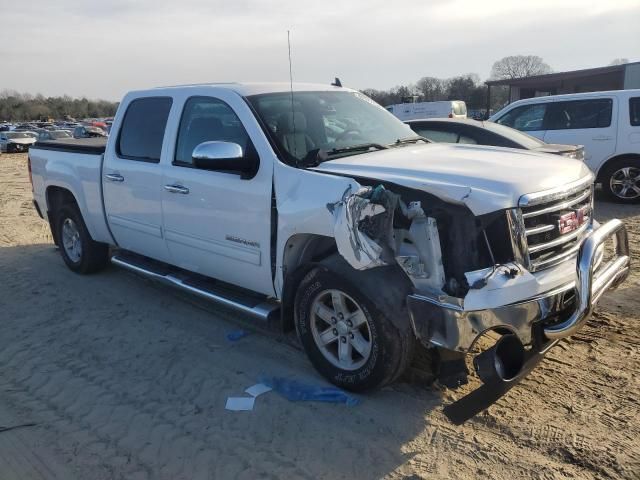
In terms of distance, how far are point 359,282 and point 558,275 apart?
1.15m

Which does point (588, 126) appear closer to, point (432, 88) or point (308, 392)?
point (308, 392)

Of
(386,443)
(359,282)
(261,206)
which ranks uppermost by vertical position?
(261,206)

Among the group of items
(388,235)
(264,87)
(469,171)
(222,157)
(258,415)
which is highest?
(264,87)

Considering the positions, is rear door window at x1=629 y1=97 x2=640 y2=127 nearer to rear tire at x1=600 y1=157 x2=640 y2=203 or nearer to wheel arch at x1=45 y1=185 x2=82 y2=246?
rear tire at x1=600 y1=157 x2=640 y2=203

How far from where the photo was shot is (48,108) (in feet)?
316

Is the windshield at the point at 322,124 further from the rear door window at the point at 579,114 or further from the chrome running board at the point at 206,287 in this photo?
the rear door window at the point at 579,114

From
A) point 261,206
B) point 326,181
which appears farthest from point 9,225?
point 326,181

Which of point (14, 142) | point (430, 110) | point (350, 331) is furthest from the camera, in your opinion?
point (14, 142)

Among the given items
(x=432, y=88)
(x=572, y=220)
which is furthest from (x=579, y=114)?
(x=432, y=88)

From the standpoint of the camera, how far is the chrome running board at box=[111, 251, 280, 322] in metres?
4.14

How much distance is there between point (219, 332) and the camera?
4789 millimetres

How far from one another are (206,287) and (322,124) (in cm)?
166

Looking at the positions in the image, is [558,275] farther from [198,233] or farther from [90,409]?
[90,409]

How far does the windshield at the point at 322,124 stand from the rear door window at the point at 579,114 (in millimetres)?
6655
